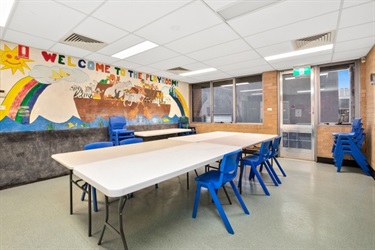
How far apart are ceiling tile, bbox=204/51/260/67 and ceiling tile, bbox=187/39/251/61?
0.22 meters

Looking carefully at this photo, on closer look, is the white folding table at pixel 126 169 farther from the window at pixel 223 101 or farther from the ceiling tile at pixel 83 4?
the window at pixel 223 101

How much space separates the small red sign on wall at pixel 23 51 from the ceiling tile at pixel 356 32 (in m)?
5.76

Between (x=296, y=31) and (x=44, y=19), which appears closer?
(x=44, y=19)

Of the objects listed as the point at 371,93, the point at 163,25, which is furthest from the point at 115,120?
the point at 371,93

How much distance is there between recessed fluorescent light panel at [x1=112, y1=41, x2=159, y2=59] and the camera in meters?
3.73

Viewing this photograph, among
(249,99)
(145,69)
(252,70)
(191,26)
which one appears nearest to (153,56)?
(145,69)

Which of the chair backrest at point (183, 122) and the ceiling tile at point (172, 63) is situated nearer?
the ceiling tile at point (172, 63)

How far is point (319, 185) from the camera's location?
11.8 feet

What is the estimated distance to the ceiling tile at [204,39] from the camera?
3139 mm

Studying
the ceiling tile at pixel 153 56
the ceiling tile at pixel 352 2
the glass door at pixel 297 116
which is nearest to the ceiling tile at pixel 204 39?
the ceiling tile at pixel 153 56

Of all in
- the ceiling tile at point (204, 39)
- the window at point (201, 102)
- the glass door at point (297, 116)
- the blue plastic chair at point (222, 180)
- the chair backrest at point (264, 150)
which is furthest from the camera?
the window at point (201, 102)

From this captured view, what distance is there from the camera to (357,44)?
3740 mm

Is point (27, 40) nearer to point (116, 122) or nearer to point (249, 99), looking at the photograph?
point (116, 122)

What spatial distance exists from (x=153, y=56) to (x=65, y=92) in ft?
7.17
